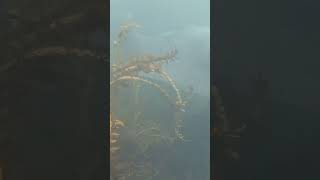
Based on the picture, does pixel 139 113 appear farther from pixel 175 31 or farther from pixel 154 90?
pixel 175 31

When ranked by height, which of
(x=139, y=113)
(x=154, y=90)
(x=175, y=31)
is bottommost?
(x=139, y=113)

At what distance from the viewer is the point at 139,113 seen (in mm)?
2186

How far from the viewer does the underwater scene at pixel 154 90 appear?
216cm

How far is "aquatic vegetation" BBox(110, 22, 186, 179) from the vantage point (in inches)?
85.6

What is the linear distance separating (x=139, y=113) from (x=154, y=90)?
132 mm
